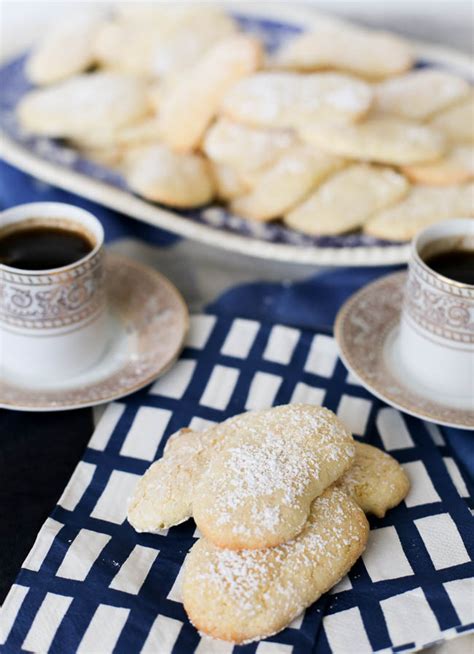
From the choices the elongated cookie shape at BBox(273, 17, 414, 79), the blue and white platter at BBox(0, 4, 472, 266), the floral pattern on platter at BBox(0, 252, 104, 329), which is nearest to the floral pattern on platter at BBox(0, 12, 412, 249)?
the blue and white platter at BBox(0, 4, 472, 266)

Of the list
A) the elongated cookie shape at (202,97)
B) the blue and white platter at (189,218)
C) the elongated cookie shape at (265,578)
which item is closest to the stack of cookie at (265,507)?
the elongated cookie shape at (265,578)

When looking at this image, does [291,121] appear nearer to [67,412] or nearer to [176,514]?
[67,412]

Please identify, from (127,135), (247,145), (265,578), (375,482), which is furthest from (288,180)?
(265,578)

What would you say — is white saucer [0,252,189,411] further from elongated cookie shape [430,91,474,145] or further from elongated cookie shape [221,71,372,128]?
elongated cookie shape [430,91,474,145]

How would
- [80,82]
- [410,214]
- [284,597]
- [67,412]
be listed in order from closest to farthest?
[284,597]
[67,412]
[410,214]
[80,82]

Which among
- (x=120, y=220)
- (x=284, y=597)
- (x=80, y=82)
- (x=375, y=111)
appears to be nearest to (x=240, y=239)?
(x=120, y=220)

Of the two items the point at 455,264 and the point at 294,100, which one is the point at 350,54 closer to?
the point at 294,100

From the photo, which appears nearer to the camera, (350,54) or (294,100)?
(294,100)

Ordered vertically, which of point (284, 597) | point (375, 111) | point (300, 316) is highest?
point (375, 111)
